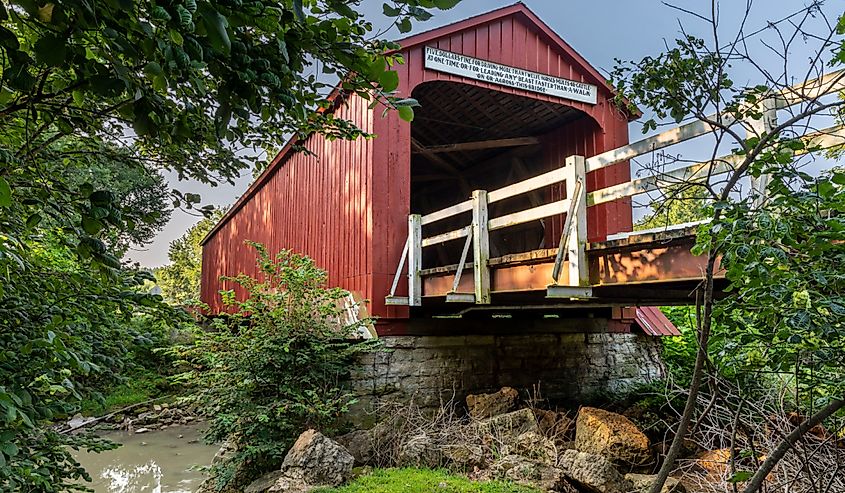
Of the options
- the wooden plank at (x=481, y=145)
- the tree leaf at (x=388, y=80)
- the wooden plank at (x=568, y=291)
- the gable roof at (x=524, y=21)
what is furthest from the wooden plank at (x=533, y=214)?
the wooden plank at (x=481, y=145)

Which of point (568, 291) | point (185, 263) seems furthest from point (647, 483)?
point (185, 263)

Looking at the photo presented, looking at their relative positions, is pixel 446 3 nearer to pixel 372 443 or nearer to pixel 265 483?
pixel 265 483

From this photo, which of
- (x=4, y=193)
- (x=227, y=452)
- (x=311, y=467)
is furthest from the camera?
(x=227, y=452)

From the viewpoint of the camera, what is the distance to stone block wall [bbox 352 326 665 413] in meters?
5.64

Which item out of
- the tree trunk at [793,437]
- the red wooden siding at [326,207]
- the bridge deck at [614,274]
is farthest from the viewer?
the red wooden siding at [326,207]

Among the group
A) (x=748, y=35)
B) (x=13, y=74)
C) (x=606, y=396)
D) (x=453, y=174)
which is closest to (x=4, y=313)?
(x=13, y=74)

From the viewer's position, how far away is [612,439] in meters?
4.67

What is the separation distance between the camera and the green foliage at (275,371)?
4809 mm

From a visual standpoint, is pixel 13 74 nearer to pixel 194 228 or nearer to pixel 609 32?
pixel 609 32

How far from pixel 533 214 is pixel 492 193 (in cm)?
54

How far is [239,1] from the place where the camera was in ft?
3.03

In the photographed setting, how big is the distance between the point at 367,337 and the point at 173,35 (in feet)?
16.0

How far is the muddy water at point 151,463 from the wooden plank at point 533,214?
4.12 meters

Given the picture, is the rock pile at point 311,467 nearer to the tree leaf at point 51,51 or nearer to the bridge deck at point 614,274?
the bridge deck at point 614,274
